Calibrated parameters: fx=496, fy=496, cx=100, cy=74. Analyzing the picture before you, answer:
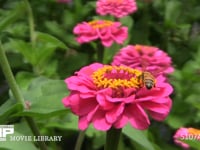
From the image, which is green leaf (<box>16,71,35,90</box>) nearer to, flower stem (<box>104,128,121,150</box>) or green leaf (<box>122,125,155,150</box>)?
green leaf (<box>122,125,155,150</box>)

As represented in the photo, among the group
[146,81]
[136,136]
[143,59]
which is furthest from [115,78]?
[143,59]

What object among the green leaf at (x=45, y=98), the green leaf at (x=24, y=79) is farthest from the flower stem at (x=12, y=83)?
the green leaf at (x=24, y=79)

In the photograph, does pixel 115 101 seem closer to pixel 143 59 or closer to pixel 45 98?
pixel 45 98

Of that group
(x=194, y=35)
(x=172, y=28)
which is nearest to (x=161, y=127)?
(x=172, y=28)

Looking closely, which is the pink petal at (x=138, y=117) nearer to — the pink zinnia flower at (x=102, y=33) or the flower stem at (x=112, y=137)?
the flower stem at (x=112, y=137)

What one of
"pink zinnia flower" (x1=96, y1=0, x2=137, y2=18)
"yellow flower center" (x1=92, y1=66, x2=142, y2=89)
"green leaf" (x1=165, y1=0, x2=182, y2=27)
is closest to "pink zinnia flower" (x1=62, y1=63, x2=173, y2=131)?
"yellow flower center" (x1=92, y1=66, x2=142, y2=89)

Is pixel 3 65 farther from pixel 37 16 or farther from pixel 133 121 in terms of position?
pixel 37 16
